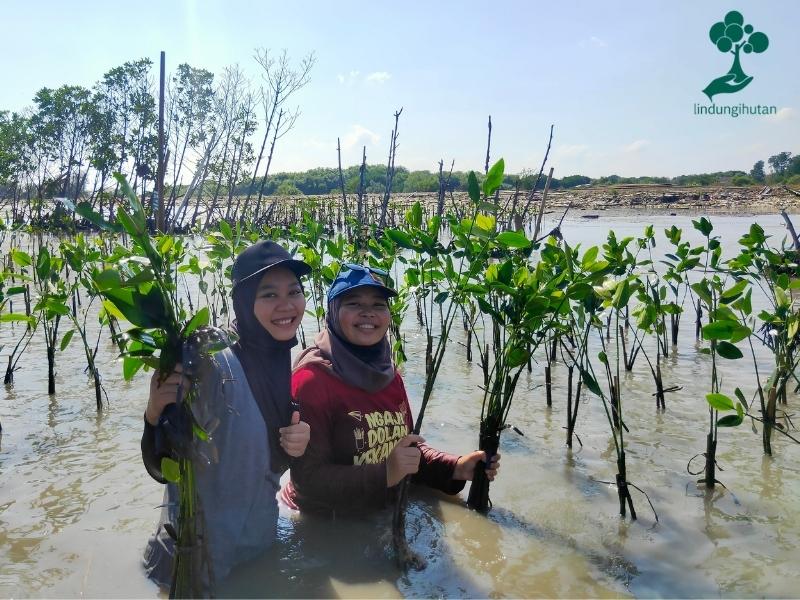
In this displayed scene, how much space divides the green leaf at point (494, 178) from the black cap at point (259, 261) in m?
0.75

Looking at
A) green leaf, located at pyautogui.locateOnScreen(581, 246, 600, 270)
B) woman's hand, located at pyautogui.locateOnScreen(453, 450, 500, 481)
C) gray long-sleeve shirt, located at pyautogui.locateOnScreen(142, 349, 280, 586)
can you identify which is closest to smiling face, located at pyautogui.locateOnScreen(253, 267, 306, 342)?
gray long-sleeve shirt, located at pyautogui.locateOnScreen(142, 349, 280, 586)

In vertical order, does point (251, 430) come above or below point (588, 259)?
below

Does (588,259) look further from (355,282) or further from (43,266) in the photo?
(43,266)

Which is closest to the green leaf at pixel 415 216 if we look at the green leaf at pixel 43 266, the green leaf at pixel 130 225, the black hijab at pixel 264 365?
the black hijab at pixel 264 365

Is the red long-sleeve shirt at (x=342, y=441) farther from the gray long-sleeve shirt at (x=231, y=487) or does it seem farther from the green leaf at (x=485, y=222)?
the green leaf at (x=485, y=222)

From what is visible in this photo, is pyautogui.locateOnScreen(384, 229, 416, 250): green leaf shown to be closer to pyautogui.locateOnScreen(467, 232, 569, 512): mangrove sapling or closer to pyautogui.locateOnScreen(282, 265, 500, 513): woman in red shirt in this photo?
pyautogui.locateOnScreen(282, 265, 500, 513): woman in red shirt

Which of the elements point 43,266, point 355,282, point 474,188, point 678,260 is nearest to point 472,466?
point 355,282

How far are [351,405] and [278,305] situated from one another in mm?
522

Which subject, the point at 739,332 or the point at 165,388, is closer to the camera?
the point at 165,388

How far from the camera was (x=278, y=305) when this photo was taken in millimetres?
2152

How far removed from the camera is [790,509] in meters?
2.86

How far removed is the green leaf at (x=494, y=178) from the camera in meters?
2.24

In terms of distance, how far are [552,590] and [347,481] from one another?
835 mm

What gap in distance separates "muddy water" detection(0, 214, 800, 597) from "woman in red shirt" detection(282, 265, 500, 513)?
302mm
